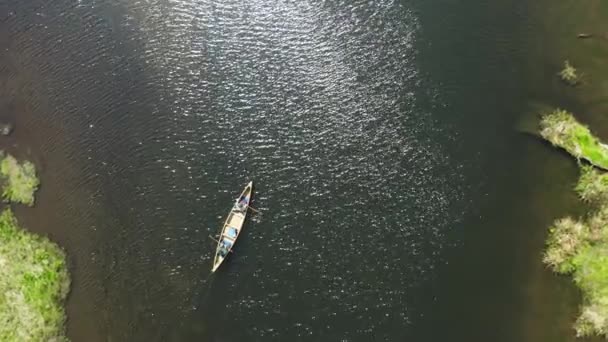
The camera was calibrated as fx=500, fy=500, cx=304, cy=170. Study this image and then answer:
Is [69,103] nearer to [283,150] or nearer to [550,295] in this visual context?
[283,150]

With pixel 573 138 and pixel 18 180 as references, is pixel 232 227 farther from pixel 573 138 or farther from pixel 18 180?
pixel 573 138

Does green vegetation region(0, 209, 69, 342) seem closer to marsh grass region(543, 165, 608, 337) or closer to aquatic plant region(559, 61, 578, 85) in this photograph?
marsh grass region(543, 165, 608, 337)

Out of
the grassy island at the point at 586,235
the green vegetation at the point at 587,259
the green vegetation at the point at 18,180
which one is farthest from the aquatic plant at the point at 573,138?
the green vegetation at the point at 18,180

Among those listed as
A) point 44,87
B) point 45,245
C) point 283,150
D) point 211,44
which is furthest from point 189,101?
point 45,245

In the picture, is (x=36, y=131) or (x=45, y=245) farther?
(x=36, y=131)

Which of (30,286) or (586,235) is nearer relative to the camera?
A: (586,235)

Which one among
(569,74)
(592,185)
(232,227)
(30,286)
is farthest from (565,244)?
(30,286)
